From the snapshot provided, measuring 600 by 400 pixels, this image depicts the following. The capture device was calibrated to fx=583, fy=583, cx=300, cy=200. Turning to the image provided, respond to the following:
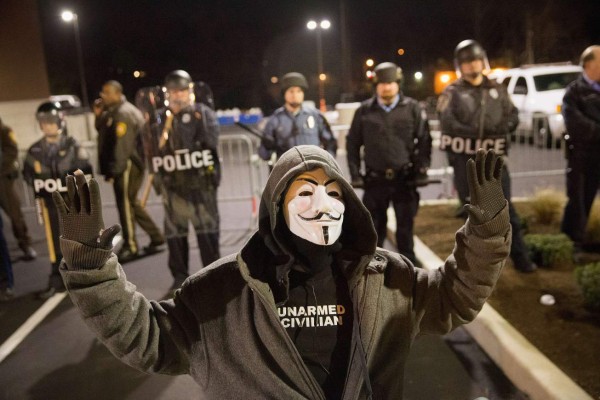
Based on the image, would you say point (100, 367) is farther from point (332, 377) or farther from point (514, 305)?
point (514, 305)

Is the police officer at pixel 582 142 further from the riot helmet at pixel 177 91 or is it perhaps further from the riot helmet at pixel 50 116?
the riot helmet at pixel 50 116

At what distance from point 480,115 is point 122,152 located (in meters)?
3.88

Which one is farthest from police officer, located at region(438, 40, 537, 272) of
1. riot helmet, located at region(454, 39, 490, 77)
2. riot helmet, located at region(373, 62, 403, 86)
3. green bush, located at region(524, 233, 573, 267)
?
riot helmet, located at region(373, 62, 403, 86)

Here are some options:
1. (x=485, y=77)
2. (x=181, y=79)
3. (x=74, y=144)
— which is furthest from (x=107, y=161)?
(x=485, y=77)

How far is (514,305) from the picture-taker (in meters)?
4.58

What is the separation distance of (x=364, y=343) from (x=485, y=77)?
4.07 m

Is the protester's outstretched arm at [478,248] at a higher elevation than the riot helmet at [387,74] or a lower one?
lower

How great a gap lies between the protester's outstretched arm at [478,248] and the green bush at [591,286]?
2.68 m

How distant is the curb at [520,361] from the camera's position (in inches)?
127

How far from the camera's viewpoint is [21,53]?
16.0 metres

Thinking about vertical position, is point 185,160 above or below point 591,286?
→ above

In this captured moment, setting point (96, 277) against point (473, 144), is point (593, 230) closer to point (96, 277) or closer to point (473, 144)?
point (473, 144)

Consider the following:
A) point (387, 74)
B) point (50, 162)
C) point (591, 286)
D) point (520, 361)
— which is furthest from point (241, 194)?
point (520, 361)

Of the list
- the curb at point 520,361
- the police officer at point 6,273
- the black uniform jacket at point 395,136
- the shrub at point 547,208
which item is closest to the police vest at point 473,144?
the black uniform jacket at point 395,136
